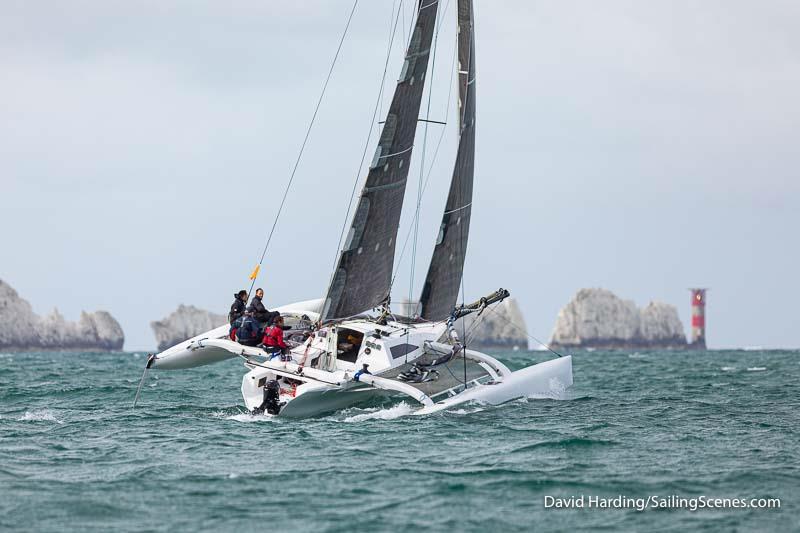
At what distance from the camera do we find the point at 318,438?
16.9 metres

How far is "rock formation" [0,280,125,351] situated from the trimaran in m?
90.9

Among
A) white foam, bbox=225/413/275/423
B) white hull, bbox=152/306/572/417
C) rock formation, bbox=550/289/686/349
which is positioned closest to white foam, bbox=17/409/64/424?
white hull, bbox=152/306/572/417

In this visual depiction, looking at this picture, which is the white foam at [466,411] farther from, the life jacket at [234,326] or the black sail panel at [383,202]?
the life jacket at [234,326]

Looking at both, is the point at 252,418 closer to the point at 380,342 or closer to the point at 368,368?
the point at 368,368

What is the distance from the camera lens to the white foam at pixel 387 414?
19.5 metres

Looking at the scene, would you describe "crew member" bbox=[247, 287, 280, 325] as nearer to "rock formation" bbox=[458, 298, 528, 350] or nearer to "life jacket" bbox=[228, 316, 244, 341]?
"life jacket" bbox=[228, 316, 244, 341]

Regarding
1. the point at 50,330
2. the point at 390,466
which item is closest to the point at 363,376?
the point at 390,466

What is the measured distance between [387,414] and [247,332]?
3.54 meters

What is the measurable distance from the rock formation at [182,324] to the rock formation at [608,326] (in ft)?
131

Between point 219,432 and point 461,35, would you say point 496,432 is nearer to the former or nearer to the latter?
point 219,432

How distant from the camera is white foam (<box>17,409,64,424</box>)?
19.4 metres

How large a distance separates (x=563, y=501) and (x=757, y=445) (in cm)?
566

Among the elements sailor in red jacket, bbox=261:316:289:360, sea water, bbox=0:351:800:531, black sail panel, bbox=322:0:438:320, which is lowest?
sea water, bbox=0:351:800:531

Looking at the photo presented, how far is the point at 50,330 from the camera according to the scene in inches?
4400
